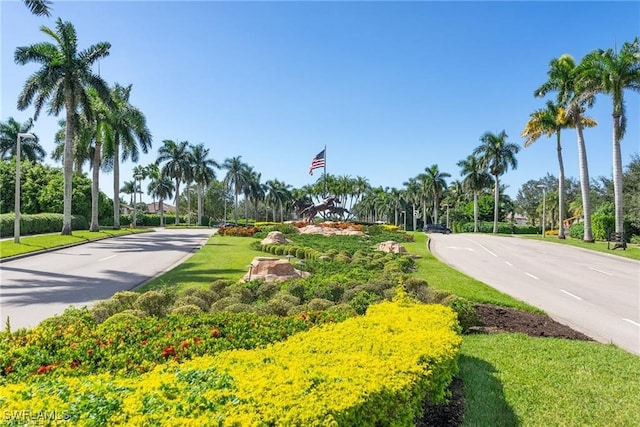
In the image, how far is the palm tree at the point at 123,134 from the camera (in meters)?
39.1

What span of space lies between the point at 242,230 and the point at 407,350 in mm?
34898

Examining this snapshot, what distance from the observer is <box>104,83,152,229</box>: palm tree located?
3909cm

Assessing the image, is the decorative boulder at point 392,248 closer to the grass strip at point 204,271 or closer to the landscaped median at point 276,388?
the grass strip at point 204,271

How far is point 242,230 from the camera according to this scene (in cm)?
3888

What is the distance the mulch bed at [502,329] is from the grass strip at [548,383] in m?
0.16

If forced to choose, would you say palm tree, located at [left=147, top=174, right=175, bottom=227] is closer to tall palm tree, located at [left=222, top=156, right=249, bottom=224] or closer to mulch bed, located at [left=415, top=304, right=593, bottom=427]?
tall palm tree, located at [left=222, top=156, right=249, bottom=224]

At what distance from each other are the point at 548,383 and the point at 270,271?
948 centimetres

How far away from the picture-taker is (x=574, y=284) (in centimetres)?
1582

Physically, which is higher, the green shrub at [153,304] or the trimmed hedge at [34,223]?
the trimmed hedge at [34,223]

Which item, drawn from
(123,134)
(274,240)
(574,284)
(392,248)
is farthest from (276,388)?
(123,134)

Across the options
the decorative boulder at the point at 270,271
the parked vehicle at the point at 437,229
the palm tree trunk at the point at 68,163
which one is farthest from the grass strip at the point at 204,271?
the parked vehicle at the point at 437,229

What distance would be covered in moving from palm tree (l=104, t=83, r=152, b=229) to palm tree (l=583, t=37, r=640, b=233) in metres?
39.1

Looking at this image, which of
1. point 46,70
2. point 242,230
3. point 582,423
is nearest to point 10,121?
point 46,70

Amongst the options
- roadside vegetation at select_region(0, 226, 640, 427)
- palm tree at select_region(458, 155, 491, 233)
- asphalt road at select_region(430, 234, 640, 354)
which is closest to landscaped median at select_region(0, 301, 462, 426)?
roadside vegetation at select_region(0, 226, 640, 427)
